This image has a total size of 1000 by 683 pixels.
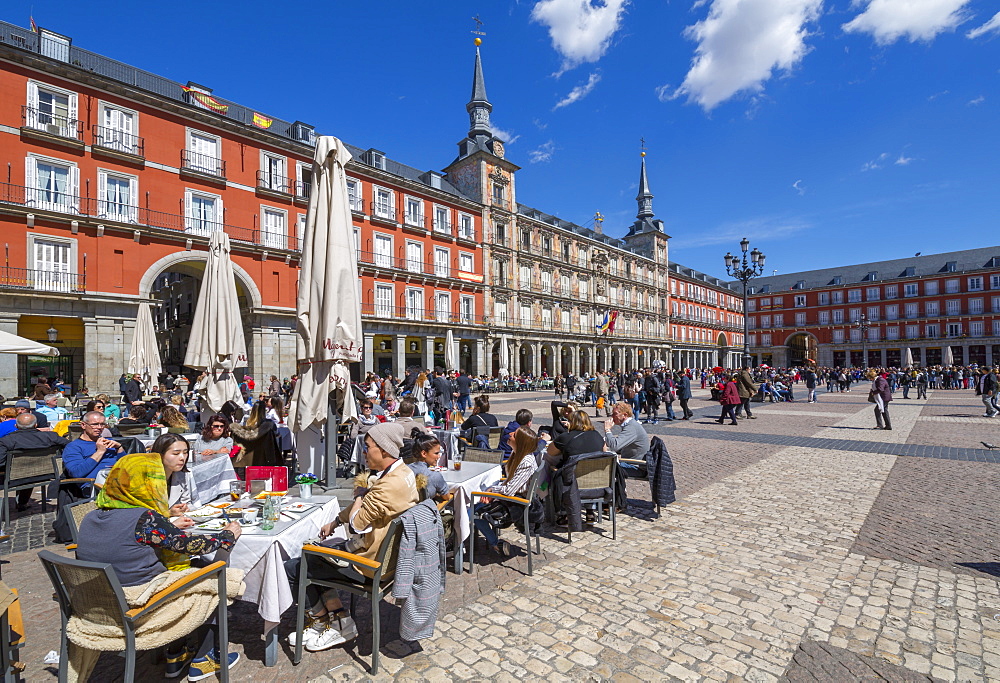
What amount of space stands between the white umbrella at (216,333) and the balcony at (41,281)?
507 inches

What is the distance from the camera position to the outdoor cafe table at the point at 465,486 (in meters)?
3.82

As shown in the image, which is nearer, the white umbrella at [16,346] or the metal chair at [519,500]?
the metal chair at [519,500]

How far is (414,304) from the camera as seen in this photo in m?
28.7

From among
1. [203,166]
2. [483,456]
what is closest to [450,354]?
[203,166]

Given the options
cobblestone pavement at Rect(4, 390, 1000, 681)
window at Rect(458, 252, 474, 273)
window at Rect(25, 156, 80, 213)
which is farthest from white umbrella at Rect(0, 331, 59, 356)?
window at Rect(458, 252, 474, 273)

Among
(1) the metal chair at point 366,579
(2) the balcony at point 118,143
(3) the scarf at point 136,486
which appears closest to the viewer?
(3) the scarf at point 136,486

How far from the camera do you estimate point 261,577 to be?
284cm

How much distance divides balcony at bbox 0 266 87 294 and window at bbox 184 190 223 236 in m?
4.45

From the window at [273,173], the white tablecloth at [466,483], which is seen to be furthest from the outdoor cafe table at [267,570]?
the window at [273,173]

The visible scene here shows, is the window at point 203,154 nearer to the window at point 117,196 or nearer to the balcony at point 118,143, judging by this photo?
the balcony at point 118,143

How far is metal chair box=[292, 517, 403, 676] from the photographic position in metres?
2.73

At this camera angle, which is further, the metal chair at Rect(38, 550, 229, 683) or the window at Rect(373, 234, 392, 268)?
the window at Rect(373, 234, 392, 268)

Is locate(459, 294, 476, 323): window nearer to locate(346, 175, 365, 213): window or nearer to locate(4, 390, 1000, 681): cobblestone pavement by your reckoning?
locate(346, 175, 365, 213): window

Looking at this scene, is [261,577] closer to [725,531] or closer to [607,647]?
[607,647]
